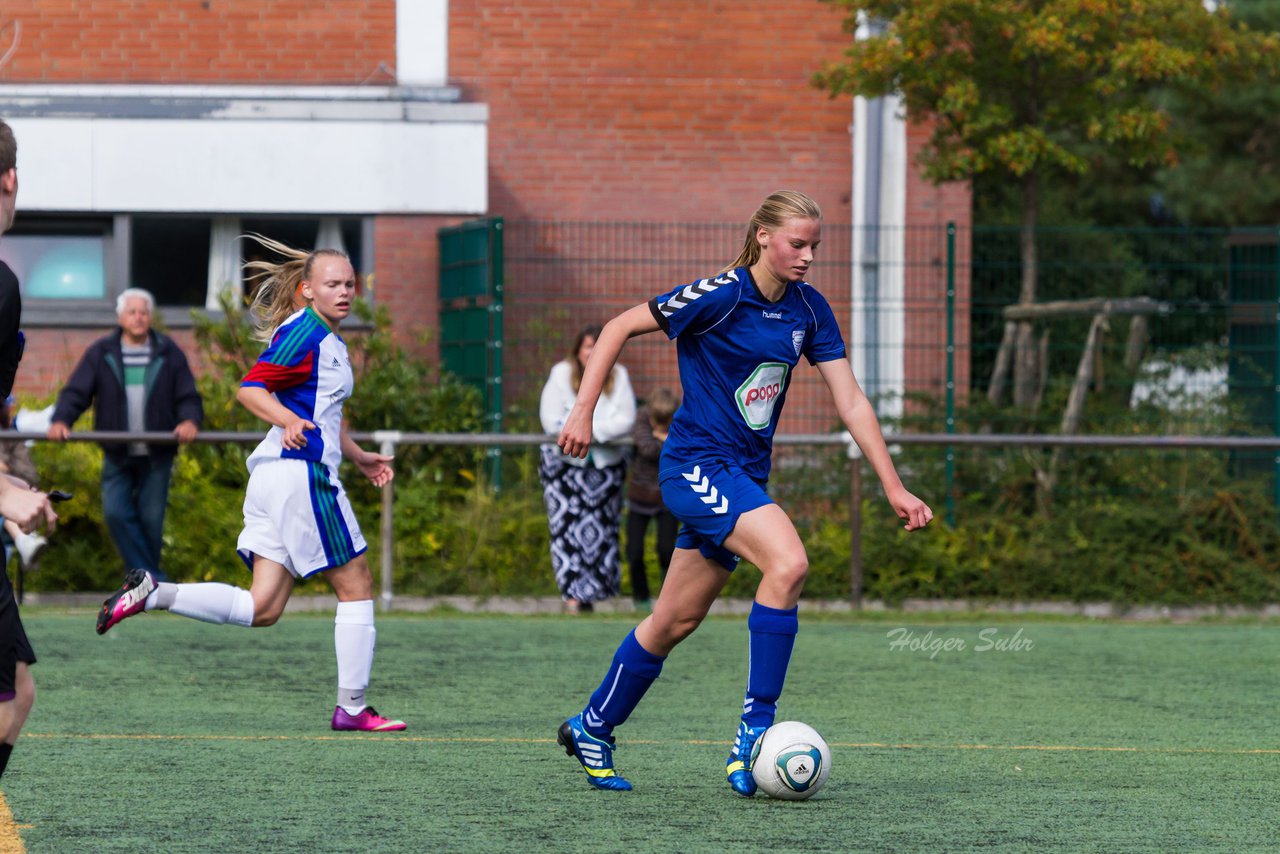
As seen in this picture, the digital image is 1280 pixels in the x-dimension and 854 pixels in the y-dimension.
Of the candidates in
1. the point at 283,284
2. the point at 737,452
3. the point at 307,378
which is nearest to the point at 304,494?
the point at 307,378

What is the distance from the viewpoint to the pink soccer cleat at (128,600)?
655 centimetres

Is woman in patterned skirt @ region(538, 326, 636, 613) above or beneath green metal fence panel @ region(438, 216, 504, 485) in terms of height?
beneath

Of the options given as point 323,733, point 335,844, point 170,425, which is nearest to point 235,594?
point 323,733

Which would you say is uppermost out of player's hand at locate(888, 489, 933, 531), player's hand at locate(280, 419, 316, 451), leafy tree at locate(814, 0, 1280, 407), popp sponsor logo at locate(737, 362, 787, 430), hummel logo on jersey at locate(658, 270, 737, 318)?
leafy tree at locate(814, 0, 1280, 407)

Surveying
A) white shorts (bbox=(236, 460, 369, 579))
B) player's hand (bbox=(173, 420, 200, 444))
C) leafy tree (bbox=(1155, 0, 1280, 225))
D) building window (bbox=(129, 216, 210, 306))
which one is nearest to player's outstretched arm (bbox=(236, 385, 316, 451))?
white shorts (bbox=(236, 460, 369, 579))

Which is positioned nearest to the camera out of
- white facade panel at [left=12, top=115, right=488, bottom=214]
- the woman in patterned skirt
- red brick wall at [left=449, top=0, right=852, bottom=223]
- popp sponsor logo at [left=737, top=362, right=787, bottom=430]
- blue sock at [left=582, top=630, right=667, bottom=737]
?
popp sponsor logo at [left=737, top=362, right=787, bottom=430]

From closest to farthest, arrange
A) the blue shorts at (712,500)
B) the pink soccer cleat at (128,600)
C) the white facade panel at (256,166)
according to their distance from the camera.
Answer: the blue shorts at (712,500), the pink soccer cleat at (128,600), the white facade panel at (256,166)

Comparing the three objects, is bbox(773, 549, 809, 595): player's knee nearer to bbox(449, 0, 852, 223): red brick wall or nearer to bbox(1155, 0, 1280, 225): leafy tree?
bbox(449, 0, 852, 223): red brick wall

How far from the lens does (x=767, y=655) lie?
18.6 ft

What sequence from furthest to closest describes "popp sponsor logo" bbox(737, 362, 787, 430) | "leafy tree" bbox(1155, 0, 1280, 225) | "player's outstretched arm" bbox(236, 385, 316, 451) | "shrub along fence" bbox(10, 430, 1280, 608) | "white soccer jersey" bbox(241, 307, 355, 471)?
1. "leafy tree" bbox(1155, 0, 1280, 225)
2. "shrub along fence" bbox(10, 430, 1280, 608)
3. "white soccer jersey" bbox(241, 307, 355, 471)
4. "player's outstretched arm" bbox(236, 385, 316, 451)
5. "popp sponsor logo" bbox(737, 362, 787, 430)

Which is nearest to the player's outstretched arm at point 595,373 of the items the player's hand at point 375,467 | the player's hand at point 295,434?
the player's hand at point 295,434

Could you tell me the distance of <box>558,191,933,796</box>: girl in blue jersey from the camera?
5.69 metres

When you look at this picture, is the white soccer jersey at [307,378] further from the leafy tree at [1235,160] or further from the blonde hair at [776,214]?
the leafy tree at [1235,160]

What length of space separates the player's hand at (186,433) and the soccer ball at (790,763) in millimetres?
6844
